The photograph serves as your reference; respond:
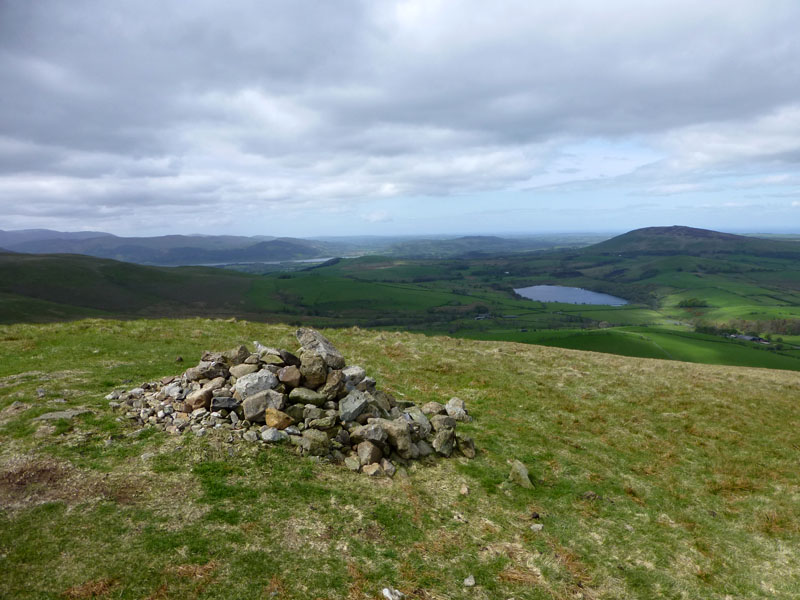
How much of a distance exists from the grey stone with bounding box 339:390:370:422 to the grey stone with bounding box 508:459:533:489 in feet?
22.7

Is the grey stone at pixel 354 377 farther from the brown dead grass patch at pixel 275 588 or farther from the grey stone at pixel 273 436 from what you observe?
the brown dead grass patch at pixel 275 588

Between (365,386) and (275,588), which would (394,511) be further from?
(365,386)

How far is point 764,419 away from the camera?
82.4 ft

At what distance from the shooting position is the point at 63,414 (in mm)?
15680

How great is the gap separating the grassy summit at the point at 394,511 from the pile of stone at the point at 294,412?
0.92 meters

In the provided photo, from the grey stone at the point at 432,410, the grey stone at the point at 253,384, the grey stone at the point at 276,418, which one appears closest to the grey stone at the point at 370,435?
the grey stone at the point at 276,418

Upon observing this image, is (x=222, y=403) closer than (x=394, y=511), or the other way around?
(x=394, y=511)

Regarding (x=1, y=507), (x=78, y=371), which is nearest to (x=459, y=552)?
(x=1, y=507)

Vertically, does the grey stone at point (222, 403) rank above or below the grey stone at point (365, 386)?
above

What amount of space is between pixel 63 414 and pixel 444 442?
1610 centimetres

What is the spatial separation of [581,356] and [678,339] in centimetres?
12305

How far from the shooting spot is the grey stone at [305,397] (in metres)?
16.8

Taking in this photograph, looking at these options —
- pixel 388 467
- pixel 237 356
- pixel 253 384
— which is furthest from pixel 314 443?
pixel 237 356

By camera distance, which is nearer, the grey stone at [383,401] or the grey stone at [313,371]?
the grey stone at [313,371]
